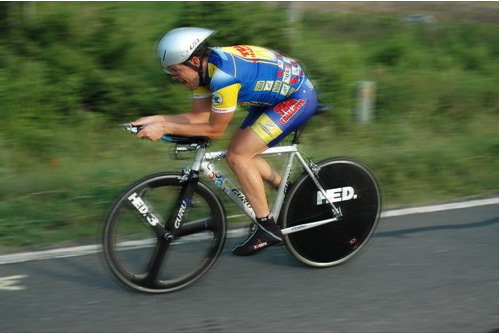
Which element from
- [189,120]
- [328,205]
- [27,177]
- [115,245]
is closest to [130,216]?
[115,245]

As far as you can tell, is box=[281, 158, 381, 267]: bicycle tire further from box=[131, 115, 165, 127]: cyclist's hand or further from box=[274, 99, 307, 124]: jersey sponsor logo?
box=[131, 115, 165, 127]: cyclist's hand

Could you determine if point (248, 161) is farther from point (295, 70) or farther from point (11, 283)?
point (11, 283)

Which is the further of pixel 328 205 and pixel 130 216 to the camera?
pixel 328 205

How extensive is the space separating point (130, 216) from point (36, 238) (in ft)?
4.75

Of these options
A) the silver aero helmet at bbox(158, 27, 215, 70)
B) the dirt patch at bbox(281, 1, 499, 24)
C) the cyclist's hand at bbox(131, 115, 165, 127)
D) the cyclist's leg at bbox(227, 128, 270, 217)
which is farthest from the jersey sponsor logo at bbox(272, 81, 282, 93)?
the dirt patch at bbox(281, 1, 499, 24)

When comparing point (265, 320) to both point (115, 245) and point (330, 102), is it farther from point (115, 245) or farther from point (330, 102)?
point (330, 102)

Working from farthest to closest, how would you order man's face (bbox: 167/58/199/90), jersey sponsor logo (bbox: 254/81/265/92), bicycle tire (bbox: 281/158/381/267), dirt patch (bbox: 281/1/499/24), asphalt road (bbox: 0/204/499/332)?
dirt patch (bbox: 281/1/499/24) → bicycle tire (bbox: 281/158/381/267) → jersey sponsor logo (bbox: 254/81/265/92) → man's face (bbox: 167/58/199/90) → asphalt road (bbox: 0/204/499/332)

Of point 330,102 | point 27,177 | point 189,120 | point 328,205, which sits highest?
point 189,120

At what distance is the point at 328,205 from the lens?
5.39 meters

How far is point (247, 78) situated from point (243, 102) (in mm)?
216

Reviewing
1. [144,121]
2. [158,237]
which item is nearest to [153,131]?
[144,121]

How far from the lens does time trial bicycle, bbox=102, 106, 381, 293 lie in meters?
4.80

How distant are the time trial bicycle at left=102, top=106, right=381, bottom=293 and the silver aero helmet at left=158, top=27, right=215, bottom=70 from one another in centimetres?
46

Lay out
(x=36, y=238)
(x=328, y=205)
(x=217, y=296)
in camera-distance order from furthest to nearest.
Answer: (x=36, y=238) → (x=328, y=205) → (x=217, y=296)
